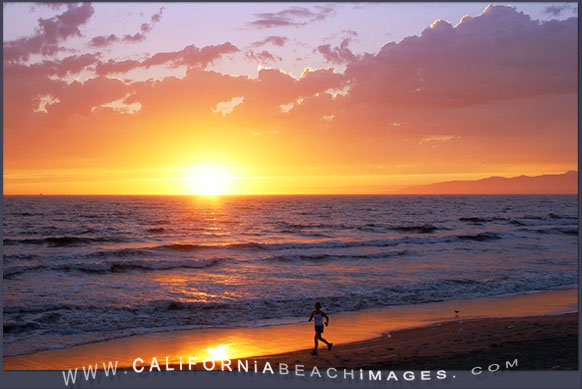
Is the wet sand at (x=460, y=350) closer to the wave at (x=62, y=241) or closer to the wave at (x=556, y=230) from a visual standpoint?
the wave at (x=62, y=241)

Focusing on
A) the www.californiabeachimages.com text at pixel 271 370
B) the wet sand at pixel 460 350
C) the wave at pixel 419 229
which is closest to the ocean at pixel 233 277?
the www.californiabeachimages.com text at pixel 271 370

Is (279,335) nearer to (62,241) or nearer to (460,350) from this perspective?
(460,350)

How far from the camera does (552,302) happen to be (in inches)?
826

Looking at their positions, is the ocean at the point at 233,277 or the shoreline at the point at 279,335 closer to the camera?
the shoreline at the point at 279,335

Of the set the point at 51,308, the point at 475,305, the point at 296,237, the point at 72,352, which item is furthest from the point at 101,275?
the point at 296,237

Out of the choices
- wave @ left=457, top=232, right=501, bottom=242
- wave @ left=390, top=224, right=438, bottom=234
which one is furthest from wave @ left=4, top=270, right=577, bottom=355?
wave @ left=390, top=224, right=438, bottom=234

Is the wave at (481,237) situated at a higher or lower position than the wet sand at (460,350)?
higher

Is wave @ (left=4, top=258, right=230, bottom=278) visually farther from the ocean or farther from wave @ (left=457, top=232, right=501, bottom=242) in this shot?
wave @ (left=457, top=232, right=501, bottom=242)

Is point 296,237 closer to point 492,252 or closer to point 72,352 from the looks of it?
point 492,252

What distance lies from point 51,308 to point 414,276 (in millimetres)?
17146

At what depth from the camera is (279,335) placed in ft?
53.3

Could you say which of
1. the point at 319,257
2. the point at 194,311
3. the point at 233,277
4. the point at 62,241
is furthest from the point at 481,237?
the point at 62,241

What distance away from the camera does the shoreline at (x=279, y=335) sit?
45.8 feet

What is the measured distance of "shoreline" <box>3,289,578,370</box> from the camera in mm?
13953
